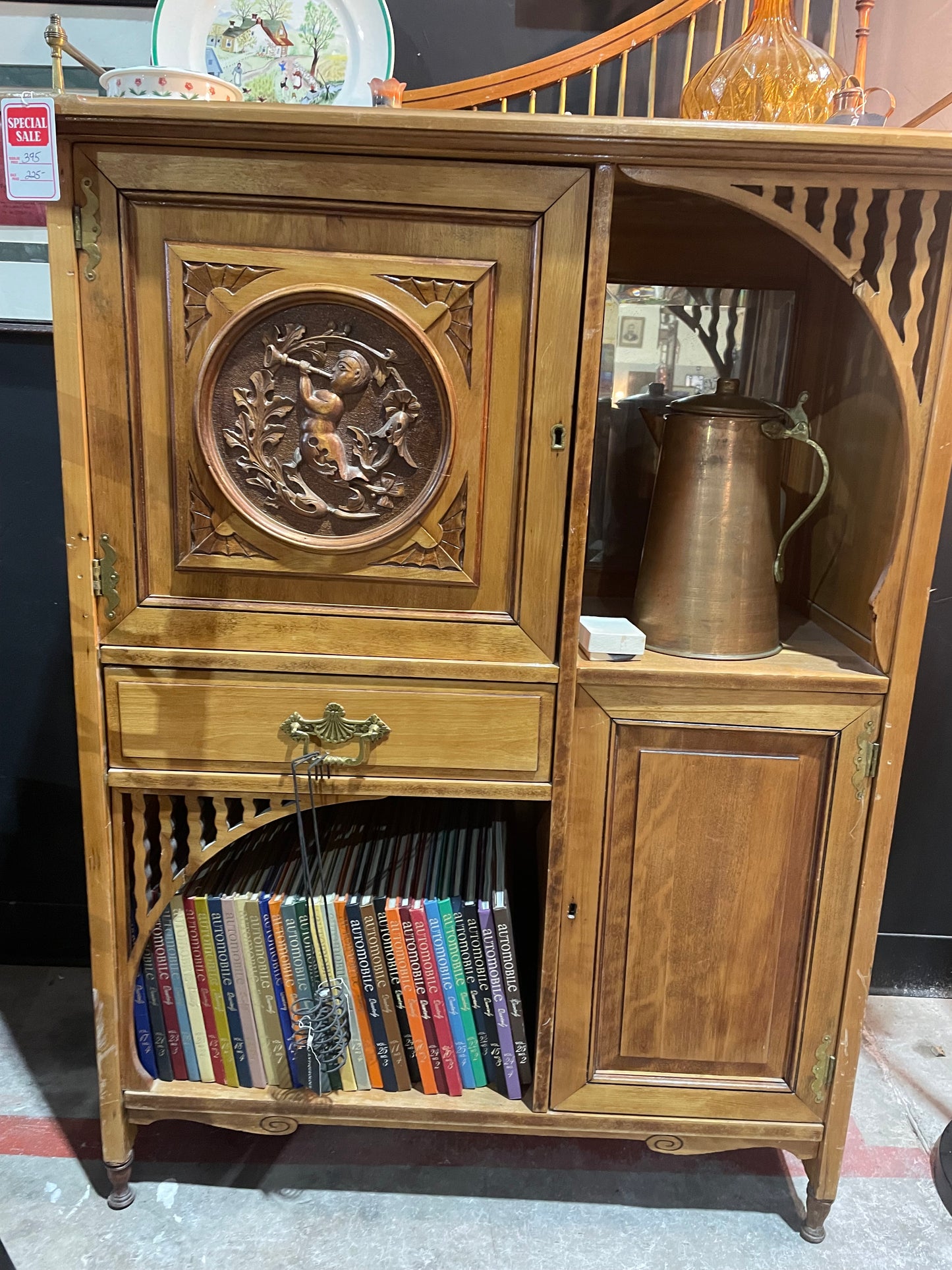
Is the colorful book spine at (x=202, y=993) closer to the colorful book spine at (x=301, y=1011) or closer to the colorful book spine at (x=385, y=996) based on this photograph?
the colorful book spine at (x=301, y=1011)

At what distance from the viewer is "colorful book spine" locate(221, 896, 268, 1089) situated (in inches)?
50.2

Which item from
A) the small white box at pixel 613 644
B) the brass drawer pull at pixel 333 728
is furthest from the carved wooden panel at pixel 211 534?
the small white box at pixel 613 644

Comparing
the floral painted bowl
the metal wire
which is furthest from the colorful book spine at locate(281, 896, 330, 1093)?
the floral painted bowl

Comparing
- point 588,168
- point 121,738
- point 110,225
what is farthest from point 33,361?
point 588,168

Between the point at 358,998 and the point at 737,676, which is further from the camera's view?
the point at 358,998

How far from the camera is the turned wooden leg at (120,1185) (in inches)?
51.6

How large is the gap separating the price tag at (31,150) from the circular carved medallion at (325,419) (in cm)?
25

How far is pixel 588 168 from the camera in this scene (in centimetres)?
102

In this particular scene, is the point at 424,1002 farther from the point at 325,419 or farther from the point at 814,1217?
the point at 325,419

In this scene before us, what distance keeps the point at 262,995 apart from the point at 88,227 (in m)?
1.06

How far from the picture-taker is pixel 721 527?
3.97ft

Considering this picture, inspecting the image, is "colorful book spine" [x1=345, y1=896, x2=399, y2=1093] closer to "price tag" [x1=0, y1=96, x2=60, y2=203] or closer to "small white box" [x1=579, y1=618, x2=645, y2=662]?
"small white box" [x1=579, y1=618, x2=645, y2=662]

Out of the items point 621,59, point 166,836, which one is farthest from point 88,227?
point 621,59

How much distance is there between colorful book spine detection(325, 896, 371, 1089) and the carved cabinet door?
0.41m
